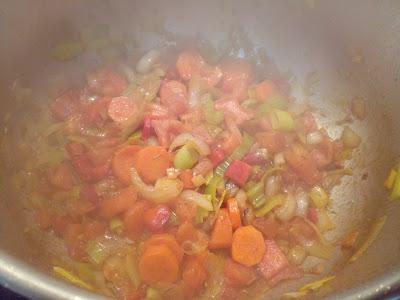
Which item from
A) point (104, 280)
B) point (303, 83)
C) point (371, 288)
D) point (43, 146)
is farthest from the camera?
point (303, 83)

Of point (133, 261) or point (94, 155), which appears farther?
point (94, 155)

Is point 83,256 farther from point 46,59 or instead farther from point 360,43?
point 360,43

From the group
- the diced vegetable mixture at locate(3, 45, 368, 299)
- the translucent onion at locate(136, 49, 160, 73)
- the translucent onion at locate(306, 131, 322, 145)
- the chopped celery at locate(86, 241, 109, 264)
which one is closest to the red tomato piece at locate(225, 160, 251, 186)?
the diced vegetable mixture at locate(3, 45, 368, 299)

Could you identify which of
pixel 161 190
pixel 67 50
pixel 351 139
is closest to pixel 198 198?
pixel 161 190

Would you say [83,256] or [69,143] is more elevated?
[69,143]

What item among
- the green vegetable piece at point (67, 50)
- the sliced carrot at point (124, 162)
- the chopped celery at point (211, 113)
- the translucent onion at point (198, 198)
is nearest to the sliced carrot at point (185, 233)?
the translucent onion at point (198, 198)

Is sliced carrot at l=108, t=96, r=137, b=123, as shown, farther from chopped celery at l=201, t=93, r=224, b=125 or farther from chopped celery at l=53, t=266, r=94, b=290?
chopped celery at l=53, t=266, r=94, b=290

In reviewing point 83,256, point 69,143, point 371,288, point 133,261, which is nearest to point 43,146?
point 69,143
